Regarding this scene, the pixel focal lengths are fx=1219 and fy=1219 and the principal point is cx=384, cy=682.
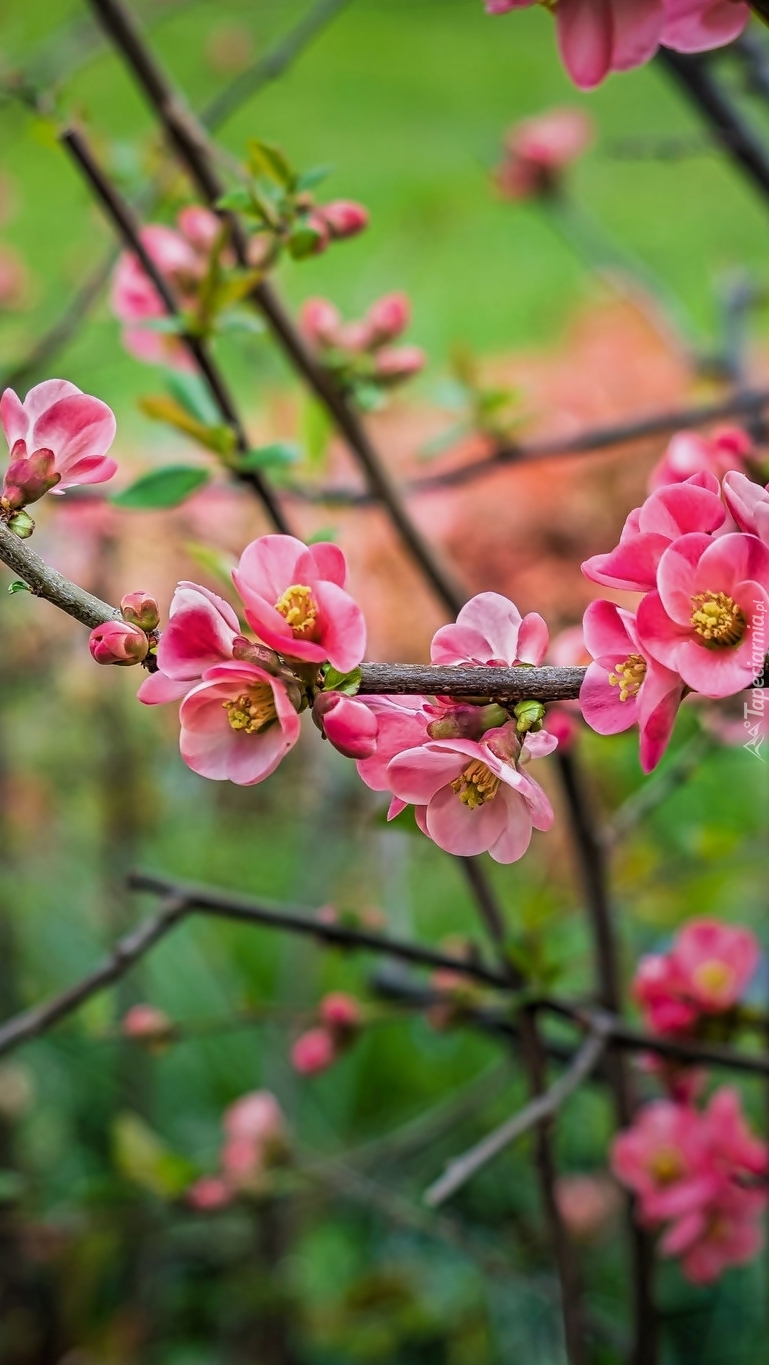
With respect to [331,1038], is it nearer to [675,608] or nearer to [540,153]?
→ [675,608]

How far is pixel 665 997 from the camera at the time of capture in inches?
22.6

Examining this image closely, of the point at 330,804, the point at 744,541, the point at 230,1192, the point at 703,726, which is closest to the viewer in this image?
→ the point at 744,541

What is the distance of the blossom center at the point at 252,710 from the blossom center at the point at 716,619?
92 millimetres

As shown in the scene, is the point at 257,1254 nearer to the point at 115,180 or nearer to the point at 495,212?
the point at 115,180

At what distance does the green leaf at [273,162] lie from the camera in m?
0.45

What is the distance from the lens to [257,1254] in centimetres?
107

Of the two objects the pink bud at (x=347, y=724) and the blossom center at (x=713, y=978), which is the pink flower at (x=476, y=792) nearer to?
the pink bud at (x=347, y=724)

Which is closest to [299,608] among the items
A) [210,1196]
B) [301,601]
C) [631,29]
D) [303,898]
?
[301,601]

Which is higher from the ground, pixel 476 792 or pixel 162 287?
pixel 162 287

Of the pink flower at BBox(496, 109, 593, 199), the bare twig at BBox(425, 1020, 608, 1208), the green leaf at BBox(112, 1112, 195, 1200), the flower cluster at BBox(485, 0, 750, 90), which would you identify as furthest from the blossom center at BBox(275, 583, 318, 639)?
the pink flower at BBox(496, 109, 593, 199)

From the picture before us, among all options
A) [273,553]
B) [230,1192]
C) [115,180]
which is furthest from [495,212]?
[273,553]

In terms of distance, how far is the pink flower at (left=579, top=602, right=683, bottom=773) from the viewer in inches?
9.5

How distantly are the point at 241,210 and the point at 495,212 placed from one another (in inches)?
162

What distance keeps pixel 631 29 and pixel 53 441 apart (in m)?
0.17
